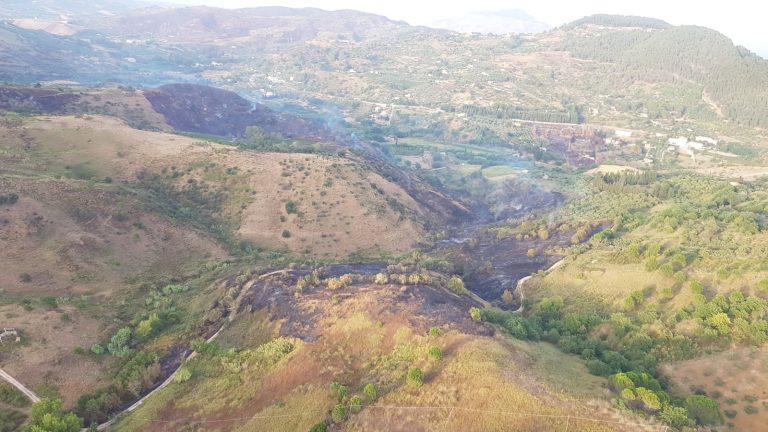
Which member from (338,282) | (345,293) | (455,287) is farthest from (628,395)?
(338,282)

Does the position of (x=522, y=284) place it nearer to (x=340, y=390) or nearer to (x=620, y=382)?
(x=620, y=382)

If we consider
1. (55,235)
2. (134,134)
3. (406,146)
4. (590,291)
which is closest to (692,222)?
(590,291)

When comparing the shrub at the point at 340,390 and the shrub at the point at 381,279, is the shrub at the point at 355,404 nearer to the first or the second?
the shrub at the point at 340,390

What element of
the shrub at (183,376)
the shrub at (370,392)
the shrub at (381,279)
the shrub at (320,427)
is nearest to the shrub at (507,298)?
the shrub at (381,279)

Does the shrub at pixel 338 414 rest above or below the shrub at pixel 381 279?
above

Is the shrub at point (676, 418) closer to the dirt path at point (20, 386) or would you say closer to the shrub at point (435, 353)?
the shrub at point (435, 353)

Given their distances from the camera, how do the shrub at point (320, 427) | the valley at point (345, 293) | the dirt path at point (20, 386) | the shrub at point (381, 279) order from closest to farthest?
the shrub at point (320, 427) → the valley at point (345, 293) → the dirt path at point (20, 386) → the shrub at point (381, 279)

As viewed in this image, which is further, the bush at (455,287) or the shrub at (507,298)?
the shrub at (507,298)

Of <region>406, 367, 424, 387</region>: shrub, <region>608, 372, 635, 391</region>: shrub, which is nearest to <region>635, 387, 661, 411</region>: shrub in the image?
<region>608, 372, 635, 391</region>: shrub

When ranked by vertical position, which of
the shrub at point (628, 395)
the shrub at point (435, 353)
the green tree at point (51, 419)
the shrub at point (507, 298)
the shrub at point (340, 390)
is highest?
the shrub at point (628, 395)

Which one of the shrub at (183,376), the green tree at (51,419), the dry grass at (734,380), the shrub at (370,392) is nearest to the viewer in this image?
the green tree at (51,419)
